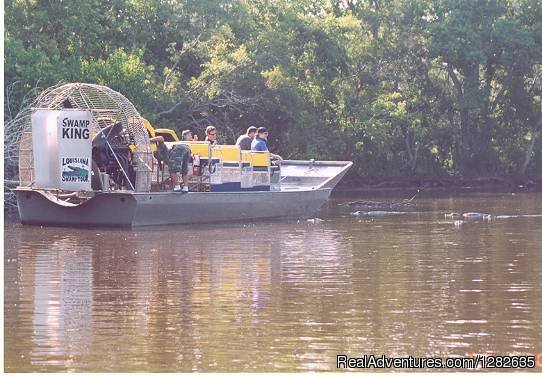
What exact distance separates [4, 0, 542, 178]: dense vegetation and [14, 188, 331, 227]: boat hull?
18.1 feet

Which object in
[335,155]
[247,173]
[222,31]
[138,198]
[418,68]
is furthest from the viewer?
[418,68]

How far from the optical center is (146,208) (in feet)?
78.2

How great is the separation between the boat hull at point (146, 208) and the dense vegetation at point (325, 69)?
Result: 5.52 metres

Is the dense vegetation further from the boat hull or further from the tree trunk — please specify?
the boat hull

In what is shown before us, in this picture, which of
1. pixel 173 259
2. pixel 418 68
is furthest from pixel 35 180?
pixel 418 68

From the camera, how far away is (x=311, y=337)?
11.9 metres

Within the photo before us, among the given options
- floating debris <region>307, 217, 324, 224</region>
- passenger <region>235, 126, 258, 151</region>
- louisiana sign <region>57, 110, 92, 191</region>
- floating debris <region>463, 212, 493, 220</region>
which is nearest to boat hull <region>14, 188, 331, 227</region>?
louisiana sign <region>57, 110, 92, 191</region>

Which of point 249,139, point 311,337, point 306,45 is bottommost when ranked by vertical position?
point 311,337

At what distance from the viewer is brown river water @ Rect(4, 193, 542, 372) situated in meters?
11.3

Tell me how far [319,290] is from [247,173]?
1097cm

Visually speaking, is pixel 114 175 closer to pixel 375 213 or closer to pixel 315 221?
pixel 315 221

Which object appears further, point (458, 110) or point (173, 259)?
point (458, 110)

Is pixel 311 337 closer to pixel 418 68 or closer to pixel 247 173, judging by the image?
pixel 247 173

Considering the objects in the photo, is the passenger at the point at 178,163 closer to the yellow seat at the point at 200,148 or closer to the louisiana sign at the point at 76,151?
the yellow seat at the point at 200,148
